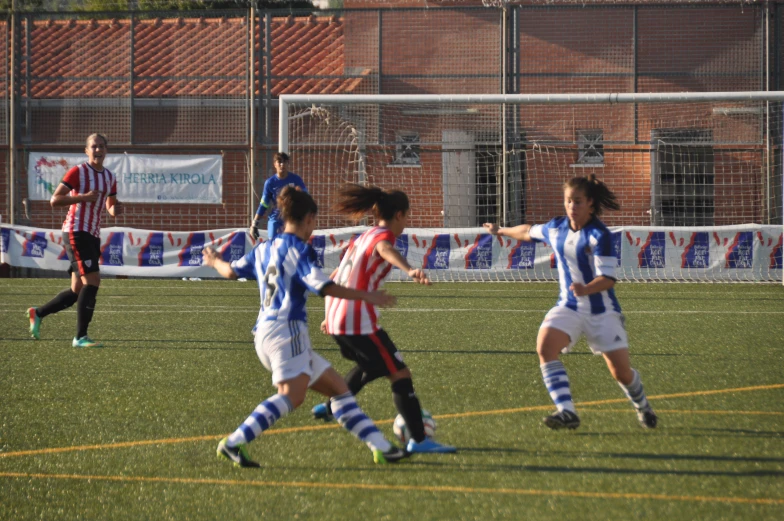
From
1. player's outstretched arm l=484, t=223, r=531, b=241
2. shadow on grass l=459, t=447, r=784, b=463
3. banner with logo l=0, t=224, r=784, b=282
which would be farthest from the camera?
banner with logo l=0, t=224, r=784, b=282

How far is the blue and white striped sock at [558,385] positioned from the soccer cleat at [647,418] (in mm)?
383

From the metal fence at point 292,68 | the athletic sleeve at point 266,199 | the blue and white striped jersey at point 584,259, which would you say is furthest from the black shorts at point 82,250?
the metal fence at point 292,68

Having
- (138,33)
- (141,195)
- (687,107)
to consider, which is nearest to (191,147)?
(141,195)

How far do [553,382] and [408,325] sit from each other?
5.31m

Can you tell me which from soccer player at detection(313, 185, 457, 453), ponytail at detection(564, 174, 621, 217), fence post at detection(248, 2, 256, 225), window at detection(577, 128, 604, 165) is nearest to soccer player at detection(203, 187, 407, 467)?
soccer player at detection(313, 185, 457, 453)

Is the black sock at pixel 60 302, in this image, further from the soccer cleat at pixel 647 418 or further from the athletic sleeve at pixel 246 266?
the soccer cleat at pixel 647 418

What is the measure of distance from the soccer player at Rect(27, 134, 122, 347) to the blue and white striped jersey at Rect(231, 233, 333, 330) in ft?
15.1

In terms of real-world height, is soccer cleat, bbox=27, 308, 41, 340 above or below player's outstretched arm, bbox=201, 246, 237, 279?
below

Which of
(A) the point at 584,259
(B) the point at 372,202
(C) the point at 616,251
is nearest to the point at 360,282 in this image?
(B) the point at 372,202

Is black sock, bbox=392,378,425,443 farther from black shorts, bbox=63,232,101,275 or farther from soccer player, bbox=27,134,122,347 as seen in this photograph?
black shorts, bbox=63,232,101,275

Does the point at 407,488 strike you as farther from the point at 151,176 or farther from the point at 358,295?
the point at 151,176

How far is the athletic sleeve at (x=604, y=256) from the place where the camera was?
5330mm

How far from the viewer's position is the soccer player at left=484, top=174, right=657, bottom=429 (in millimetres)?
5332

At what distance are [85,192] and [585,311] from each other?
17.5 feet
